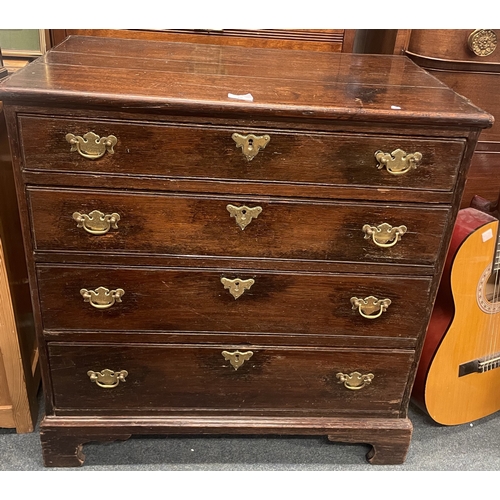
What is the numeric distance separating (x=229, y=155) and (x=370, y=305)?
0.50 m

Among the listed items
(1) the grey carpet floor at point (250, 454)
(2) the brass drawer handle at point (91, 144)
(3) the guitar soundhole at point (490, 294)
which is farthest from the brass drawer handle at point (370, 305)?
(2) the brass drawer handle at point (91, 144)

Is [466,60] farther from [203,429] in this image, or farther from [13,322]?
[13,322]

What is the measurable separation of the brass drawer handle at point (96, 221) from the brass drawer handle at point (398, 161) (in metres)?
0.57

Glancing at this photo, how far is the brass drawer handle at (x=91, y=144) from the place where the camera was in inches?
41.7

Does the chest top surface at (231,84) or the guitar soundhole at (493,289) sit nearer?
the chest top surface at (231,84)

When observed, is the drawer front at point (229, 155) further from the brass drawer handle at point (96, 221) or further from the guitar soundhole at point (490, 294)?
the guitar soundhole at point (490, 294)

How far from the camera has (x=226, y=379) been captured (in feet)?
4.51

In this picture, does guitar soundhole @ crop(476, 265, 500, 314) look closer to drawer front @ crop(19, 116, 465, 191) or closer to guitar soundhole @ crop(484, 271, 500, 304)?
guitar soundhole @ crop(484, 271, 500, 304)

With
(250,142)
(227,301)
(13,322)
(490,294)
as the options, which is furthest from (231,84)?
(490,294)

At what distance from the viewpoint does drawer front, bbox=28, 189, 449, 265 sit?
114 centimetres

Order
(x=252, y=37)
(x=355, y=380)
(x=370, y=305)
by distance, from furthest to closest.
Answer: (x=252, y=37)
(x=355, y=380)
(x=370, y=305)
